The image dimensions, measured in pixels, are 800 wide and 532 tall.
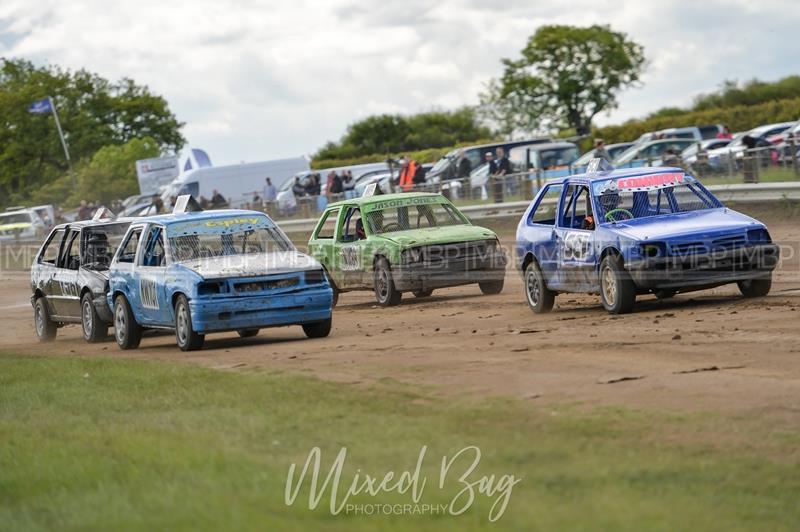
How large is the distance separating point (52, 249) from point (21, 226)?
37.7 metres

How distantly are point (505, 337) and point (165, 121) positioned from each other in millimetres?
90762

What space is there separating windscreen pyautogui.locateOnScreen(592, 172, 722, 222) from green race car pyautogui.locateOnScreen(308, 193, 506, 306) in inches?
156

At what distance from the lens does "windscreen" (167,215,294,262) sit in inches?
581

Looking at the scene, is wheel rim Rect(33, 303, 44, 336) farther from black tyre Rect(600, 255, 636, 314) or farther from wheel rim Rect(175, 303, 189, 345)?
black tyre Rect(600, 255, 636, 314)

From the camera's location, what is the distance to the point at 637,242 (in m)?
13.8

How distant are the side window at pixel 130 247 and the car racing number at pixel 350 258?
4134mm

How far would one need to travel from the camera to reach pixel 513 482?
6461 millimetres

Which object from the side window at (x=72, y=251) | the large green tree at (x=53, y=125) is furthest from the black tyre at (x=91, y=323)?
the large green tree at (x=53, y=125)

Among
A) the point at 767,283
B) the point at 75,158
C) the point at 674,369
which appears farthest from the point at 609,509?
the point at 75,158

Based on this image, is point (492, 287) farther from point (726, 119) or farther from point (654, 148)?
point (726, 119)

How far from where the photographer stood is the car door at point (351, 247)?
763 inches

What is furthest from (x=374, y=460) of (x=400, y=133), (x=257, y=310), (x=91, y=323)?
(x=400, y=133)

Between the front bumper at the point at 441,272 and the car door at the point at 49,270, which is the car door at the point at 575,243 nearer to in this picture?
the front bumper at the point at 441,272

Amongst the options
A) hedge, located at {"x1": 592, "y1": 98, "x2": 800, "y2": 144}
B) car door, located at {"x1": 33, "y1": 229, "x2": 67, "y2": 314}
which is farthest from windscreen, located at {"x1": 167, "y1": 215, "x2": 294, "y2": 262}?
hedge, located at {"x1": 592, "y1": 98, "x2": 800, "y2": 144}
